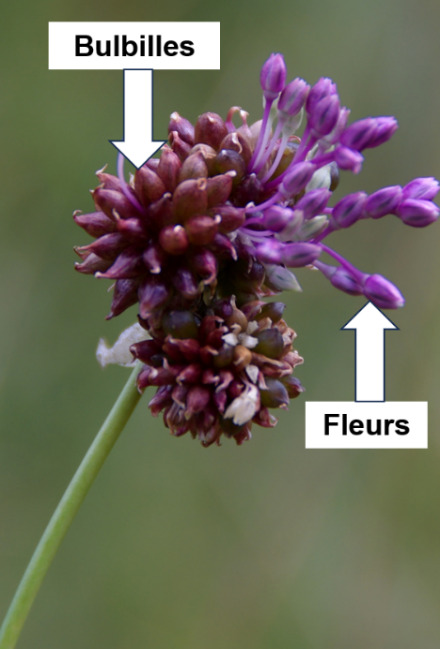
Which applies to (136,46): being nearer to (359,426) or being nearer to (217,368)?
(217,368)

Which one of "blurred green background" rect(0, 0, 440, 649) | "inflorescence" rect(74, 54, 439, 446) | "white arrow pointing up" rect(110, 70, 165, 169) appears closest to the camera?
"inflorescence" rect(74, 54, 439, 446)

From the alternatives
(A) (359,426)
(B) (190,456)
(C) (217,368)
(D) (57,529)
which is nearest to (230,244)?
(C) (217,368)

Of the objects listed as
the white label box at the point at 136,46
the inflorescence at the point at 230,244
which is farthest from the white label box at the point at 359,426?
the white label box at the point at 136,46

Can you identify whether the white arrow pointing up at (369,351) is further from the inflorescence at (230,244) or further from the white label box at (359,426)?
the inflorescence at (230,244)

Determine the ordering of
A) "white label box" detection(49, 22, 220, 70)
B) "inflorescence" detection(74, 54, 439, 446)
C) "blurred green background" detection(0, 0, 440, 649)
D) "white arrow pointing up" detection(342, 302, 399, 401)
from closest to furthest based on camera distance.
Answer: "inflorescence" detection(74, 54, 439, 446) < "white label box" detection(49, 22, 220, 70) < "white arrow pointing up" detection(342, 302, 399, 401) < "blurred green background" detection(0, 0, 440, 649)

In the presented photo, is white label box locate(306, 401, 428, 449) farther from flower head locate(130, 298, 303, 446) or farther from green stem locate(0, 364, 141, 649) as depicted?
green stem locate(0, 364, 141, 649)

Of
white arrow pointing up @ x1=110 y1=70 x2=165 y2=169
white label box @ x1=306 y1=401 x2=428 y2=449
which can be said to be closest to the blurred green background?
white label box @ x1=306 y1=401 x2=428 y2=449
